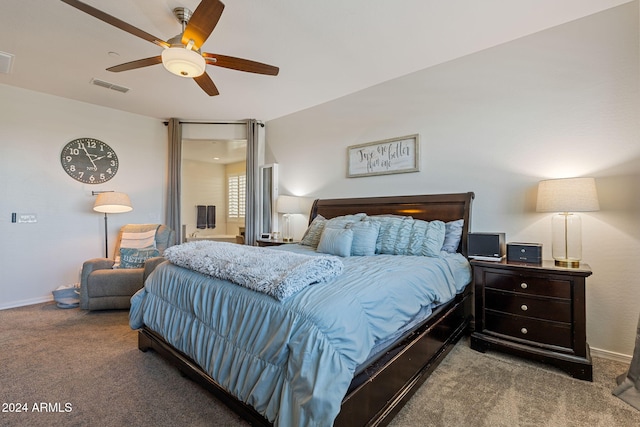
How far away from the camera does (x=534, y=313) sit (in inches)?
85.8

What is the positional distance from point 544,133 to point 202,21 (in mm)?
2861

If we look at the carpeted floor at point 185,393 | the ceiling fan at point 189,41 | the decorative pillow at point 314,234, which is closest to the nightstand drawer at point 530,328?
the carpeted floor at point 185,393

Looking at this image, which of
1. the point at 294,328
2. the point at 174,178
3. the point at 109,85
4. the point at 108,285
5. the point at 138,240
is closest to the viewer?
the point at 294,328

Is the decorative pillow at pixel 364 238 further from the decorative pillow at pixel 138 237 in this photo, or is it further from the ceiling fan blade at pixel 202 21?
the decorative pillow at pixel 138 237

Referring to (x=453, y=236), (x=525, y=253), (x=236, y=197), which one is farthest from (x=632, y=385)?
(x=236, y=197)

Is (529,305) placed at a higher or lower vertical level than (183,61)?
lower

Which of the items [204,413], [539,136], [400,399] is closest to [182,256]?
[204,413]

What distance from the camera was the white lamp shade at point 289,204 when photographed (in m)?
4.22

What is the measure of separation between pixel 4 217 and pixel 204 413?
3.90m

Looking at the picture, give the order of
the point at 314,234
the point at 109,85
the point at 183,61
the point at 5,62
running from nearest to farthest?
the point at 183,61 < the point at 5,62 < the point at 314,234 < the point at 109,85

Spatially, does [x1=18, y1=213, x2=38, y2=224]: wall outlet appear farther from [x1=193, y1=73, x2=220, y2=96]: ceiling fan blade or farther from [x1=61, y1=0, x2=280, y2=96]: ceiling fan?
[x1=193, y1=73, x2=220, y2=96]: ceiling fan blade

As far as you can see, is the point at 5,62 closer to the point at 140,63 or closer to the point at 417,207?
the point at 140,63

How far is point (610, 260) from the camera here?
2260 mm

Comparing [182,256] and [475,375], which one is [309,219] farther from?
[475,375]
